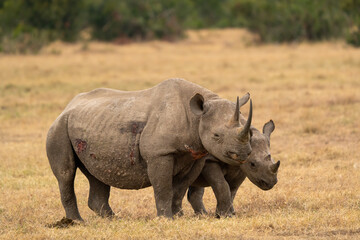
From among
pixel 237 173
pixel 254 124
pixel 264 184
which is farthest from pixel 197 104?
pixel 254 124

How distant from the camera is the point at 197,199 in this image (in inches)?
313

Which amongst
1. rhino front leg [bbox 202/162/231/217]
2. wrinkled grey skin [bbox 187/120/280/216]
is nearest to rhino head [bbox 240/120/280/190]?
wrinkled grey skin [bbox 187/120/280/216]

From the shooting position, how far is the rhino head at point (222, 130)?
6605mm

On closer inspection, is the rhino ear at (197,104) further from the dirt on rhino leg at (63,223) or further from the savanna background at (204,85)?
the dirt on rhino leg at (63,223)

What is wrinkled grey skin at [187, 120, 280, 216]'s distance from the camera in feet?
23.9

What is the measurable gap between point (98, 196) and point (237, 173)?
1535 mm

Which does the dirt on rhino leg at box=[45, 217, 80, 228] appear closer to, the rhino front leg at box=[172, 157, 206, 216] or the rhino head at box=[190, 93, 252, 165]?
the rhino front leg at box=[172, 157, 206, 216]

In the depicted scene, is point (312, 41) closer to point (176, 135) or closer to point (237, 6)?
point (237, 6)

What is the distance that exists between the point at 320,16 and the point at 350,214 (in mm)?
28032

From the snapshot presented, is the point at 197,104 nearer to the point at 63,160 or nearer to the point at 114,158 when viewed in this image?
the point at 114,158

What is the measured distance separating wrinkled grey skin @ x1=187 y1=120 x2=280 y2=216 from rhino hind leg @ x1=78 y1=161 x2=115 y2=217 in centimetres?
95

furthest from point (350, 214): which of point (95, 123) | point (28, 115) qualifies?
point (28, 115)

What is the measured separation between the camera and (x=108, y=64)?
2334cm

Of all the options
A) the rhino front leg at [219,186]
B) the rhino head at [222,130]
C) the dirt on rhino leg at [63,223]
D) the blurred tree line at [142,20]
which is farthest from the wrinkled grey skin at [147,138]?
the blurred tree line at [142,20]
